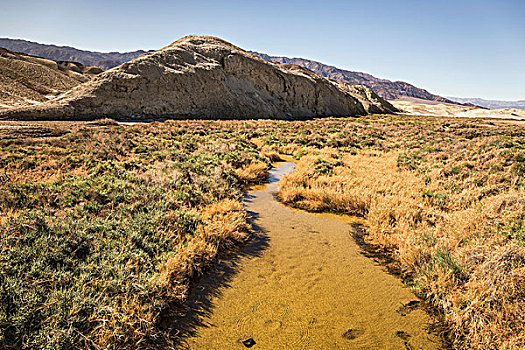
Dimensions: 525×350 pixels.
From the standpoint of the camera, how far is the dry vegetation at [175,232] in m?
3.68

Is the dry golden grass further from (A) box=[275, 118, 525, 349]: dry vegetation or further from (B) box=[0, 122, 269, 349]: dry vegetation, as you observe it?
(B) box=[0, 122, 269, 349]: dry vegetation

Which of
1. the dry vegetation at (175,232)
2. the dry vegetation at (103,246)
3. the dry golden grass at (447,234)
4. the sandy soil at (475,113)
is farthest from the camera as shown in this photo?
the sandy soil at (475,113)

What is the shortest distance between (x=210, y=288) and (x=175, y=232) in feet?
6.12

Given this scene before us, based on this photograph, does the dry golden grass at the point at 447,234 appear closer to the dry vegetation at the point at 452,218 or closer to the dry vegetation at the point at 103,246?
the dry vegetation at the point at 452,218

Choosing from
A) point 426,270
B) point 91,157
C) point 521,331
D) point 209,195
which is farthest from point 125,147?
point 521,331

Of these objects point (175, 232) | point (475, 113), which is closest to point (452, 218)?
point (175, 232)

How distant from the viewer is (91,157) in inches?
465

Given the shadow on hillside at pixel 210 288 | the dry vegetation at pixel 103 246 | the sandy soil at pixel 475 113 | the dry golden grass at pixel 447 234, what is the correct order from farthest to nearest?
the sandy soil at pixel 475 113 < the shadow on hillside at pixel 210 288 < the dry golden grass at pixel 447 234 < the dry vegetation at pixel 103 246

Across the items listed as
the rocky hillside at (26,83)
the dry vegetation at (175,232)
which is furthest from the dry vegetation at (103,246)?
the rocky hillside at (26,83)

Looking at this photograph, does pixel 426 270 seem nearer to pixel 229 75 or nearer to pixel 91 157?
pixel 91 157

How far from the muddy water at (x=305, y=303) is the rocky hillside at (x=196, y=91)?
31.3 m

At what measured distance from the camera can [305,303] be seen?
477 cm

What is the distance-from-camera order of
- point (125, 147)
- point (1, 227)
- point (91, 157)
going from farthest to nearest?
point (125, 147) → point (91, 157) → point (1, 227)

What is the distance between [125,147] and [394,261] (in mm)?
13532
